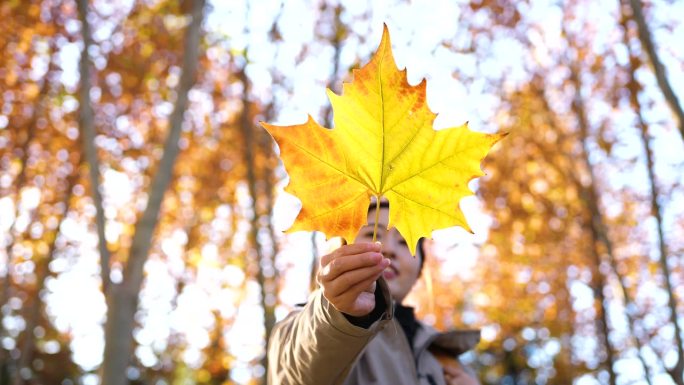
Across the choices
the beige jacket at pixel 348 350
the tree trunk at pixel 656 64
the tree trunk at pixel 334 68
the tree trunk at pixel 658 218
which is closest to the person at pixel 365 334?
the beige jacket at pixel 348 350

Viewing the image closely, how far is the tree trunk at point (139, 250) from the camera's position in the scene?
349 cm

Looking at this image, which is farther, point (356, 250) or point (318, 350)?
point (318, 350)

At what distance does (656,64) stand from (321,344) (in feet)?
9.67

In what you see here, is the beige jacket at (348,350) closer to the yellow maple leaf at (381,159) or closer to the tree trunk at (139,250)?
the yellow maple leaf at (381,159)

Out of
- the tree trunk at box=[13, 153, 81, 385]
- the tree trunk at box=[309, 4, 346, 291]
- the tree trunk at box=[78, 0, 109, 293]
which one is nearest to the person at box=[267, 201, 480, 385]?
the tree trunk at box=[78, 0, 109, 293]

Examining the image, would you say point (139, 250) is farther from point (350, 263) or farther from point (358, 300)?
point (350, 263)

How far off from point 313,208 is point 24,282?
55.1ft

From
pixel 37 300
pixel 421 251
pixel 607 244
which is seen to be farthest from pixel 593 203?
pixel 37 300

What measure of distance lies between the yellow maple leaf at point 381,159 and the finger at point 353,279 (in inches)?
4.5

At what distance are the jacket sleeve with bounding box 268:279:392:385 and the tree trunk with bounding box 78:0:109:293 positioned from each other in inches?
93.2

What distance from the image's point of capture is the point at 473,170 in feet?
4.17

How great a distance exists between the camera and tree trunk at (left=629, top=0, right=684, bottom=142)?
133 inches

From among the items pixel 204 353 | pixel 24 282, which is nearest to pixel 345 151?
pixel 24 282

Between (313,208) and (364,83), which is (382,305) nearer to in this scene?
(313,208)
